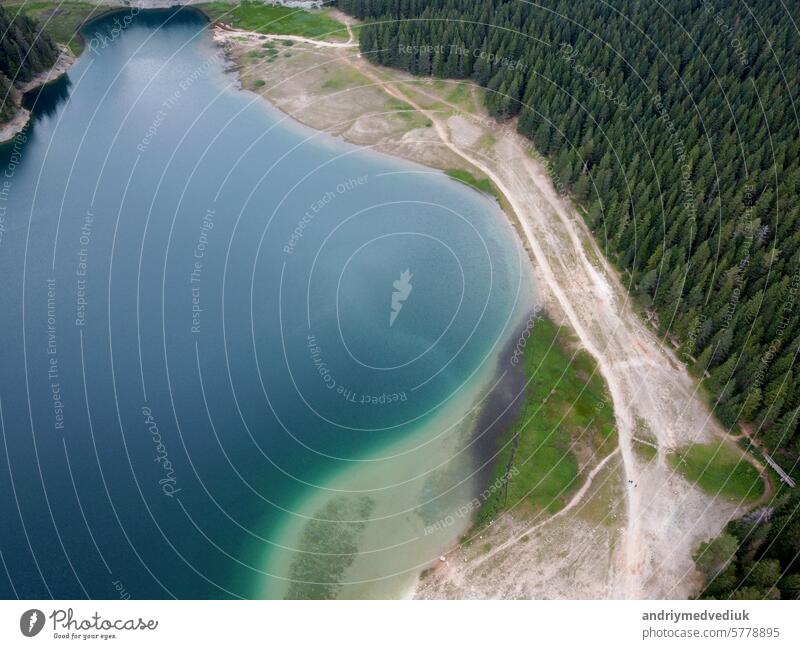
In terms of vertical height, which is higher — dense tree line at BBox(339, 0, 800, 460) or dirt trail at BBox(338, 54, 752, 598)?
dense tree line at BBox(339, 0, 800, 460)

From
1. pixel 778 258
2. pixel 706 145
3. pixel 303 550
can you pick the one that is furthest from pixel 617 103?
pixel 303 550

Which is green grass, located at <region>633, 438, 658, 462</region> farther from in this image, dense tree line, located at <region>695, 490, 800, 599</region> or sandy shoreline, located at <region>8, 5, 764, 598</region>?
dense tree line, located at <region>695, 490, 800, 599</region>

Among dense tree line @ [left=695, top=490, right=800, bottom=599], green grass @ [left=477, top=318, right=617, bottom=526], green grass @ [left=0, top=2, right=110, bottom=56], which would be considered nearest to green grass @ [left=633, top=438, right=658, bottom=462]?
green grass @ [left=477, top=318, right=617, bottom=526]

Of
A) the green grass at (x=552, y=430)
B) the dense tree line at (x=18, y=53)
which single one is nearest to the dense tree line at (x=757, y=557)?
the green grass at (x=552, y=430)

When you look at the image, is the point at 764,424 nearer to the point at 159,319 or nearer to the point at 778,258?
the point at 778,258

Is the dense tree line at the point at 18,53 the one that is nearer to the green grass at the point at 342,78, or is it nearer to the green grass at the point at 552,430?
the green grass at the point at 342,78
